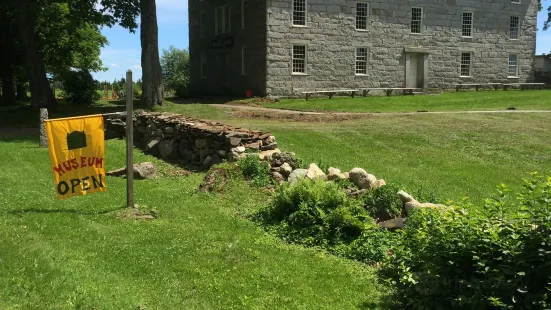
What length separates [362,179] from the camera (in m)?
8.47

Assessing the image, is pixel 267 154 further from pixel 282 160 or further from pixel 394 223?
pixel 394 223

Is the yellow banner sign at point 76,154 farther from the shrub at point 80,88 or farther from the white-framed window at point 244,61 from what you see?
the shrub at point 80,88

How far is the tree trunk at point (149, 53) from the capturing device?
25206 millimetres

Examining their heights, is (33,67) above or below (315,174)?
above

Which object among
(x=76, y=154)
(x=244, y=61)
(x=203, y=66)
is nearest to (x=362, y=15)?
(x=244, y=61)

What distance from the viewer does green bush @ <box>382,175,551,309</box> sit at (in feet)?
12.5

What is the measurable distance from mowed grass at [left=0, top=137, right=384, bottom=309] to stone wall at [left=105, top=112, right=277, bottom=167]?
2.69 metres

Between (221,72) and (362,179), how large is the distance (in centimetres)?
3050

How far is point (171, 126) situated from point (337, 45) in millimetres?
20282

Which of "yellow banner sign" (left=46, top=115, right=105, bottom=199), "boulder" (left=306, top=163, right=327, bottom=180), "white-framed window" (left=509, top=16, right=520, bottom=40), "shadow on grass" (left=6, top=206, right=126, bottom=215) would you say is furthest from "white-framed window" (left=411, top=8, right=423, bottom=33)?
"shadow on grass" (left=6, top=206, right=126, bottom=215)

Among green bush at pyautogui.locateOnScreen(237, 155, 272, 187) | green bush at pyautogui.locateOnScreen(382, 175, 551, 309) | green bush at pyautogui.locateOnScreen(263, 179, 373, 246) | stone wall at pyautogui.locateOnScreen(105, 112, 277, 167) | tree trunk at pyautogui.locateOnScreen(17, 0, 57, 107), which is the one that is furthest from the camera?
tree trunk at pyautogui.locateOnScreen(17, 0, 57, 107)

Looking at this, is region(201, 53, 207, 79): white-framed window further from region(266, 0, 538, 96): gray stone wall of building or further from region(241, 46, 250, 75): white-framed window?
region(266, 0, 538, 96): gray stone wall of building

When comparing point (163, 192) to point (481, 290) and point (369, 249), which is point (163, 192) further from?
point (481, 290)

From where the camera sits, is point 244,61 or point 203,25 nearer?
point 244,61
